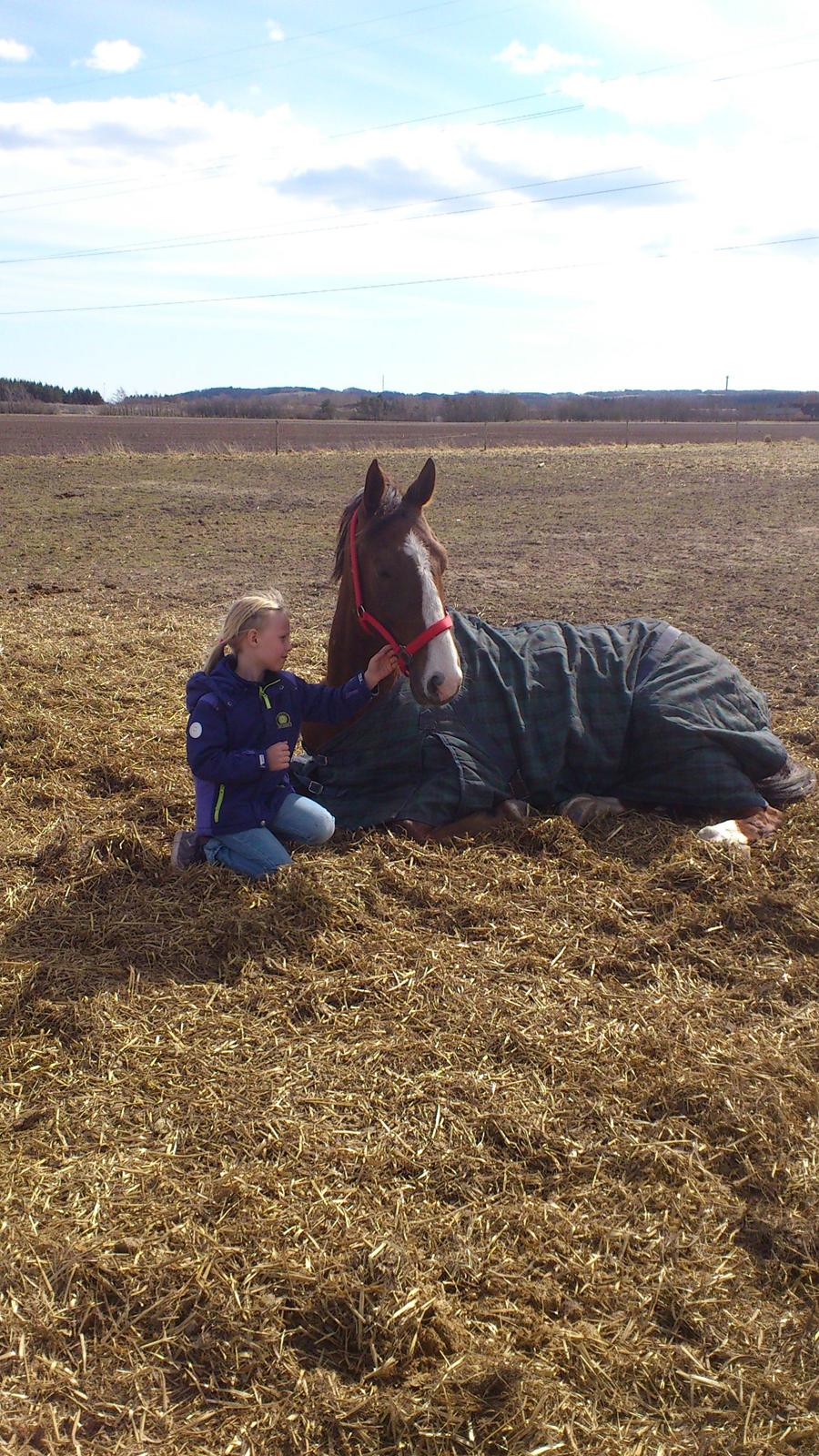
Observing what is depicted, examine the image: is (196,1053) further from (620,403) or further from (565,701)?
(620,403)

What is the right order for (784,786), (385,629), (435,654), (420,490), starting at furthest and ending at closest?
(784,786), (420,490), (385,629), (435,654)

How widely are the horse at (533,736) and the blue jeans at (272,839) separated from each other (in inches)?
10.4

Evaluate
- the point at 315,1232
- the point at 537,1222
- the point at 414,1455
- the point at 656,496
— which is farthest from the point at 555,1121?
the point at 656,496

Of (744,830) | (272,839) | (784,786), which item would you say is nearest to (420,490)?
(272,839)

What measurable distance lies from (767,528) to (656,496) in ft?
11.9

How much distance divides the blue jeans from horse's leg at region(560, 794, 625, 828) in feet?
3.62

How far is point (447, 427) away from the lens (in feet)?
150

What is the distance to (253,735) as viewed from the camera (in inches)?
161

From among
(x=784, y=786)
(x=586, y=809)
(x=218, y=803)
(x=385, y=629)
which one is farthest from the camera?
(x=784, y=786)

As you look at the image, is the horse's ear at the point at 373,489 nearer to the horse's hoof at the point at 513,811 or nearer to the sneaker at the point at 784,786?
the horse's hoof at the point at 513,811

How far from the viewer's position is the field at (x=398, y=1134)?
2.03 meters

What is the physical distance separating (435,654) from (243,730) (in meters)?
0.83

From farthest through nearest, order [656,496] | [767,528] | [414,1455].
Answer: [656,496], [767,528], [414,1455]

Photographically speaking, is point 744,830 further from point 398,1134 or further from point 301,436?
point 301,436
